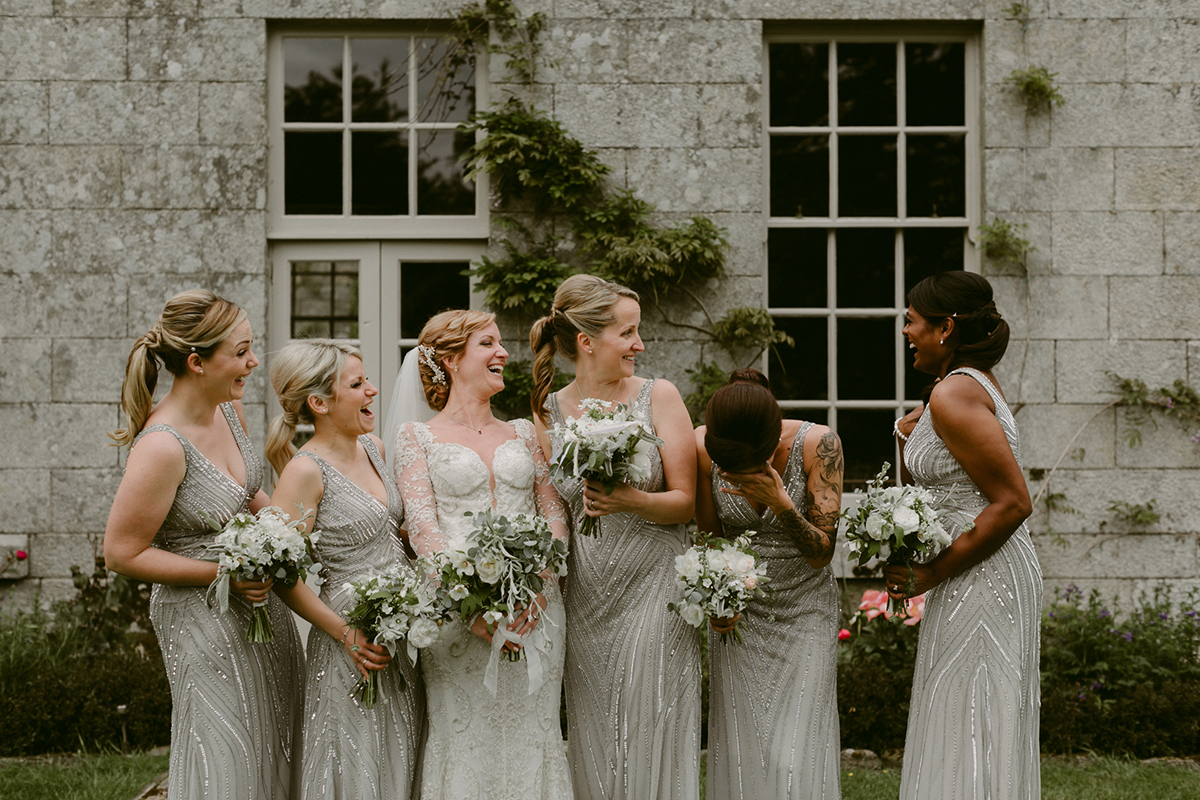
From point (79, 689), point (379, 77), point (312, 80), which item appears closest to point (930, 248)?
point (379, 77)

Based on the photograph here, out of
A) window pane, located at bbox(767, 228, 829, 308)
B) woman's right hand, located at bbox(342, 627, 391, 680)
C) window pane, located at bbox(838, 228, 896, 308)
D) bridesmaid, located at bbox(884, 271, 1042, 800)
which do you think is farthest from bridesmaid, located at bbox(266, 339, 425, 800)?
window pane, located at bbox(838, 228, 896, 308)

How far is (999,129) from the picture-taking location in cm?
665

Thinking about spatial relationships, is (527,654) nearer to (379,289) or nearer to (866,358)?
(379,289)

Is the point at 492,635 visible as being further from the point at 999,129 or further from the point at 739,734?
the point at 999,129

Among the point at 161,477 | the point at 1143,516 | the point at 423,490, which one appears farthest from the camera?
the point at 1143,516

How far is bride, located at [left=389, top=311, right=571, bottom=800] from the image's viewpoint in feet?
10.5

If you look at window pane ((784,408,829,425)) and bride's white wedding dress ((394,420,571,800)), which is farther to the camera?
window pane ((784,408,829,425))

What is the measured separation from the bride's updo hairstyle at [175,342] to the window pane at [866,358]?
477 cm

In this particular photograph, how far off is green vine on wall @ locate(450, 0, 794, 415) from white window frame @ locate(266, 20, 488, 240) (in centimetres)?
25

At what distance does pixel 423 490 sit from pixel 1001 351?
79.1 inches

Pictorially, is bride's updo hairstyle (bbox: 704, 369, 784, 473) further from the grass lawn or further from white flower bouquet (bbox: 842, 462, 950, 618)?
the grass lawn

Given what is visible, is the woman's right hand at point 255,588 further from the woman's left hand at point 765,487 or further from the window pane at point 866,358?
the window pane at point 866,358

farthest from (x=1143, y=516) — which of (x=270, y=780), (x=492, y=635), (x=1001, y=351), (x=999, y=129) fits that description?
(x=270, y=780)

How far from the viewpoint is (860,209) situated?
6945mm
